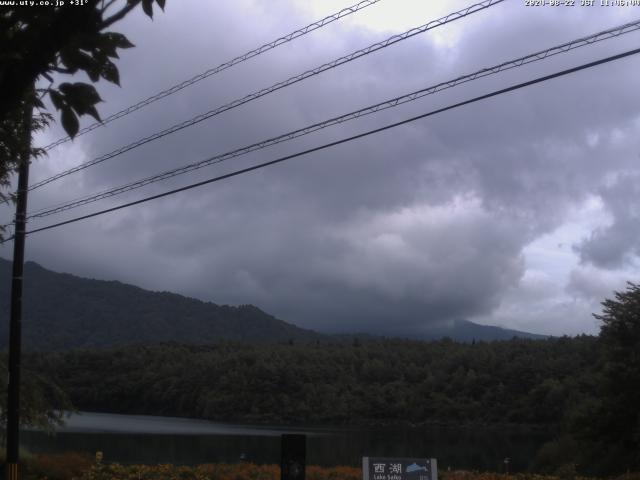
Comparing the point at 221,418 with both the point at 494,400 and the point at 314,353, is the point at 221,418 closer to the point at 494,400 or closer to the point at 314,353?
the point at 314,353

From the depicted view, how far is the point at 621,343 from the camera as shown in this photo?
29.7 m

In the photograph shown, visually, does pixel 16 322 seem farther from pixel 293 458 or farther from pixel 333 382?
pixel 333 382

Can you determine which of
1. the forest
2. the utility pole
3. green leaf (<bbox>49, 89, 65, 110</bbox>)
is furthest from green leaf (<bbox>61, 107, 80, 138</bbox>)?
the forest

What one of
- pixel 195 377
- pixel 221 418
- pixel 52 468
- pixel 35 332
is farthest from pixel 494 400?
pixel 35 332

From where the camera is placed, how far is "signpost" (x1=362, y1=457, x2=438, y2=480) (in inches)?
442

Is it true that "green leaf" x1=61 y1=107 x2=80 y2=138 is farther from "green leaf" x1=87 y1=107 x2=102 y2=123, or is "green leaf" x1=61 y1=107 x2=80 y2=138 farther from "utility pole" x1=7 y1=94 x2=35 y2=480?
"utility pole" x1=7 y1=94 x2=35 y2=480

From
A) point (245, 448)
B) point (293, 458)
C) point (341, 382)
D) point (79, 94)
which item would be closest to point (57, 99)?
point (79, 94)

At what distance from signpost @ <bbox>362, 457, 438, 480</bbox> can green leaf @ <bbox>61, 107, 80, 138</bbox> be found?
333 inches

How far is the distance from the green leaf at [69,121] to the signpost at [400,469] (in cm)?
846

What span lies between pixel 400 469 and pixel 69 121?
8739 mm

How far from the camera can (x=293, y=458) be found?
376 inches

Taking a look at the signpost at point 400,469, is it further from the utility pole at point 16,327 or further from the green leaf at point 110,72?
the green leaf at point 110,72

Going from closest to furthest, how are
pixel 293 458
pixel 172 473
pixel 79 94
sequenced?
pixel 79 94 < pixel 293 458 < pixel 172 473

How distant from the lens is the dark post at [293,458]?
9500mm
